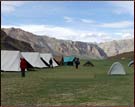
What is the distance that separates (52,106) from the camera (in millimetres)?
14227

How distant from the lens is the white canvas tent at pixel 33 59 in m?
50.9

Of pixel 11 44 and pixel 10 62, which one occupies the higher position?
pixel 11 44

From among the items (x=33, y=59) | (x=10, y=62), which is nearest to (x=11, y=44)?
(x=33, y=59)

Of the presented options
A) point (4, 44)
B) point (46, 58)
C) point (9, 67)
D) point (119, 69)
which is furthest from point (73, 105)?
point (4, 44)

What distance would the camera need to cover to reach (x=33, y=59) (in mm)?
52531

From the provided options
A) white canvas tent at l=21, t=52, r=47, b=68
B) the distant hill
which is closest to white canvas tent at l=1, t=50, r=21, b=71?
white canvas tent at l=21, t=52, r=47, b=68

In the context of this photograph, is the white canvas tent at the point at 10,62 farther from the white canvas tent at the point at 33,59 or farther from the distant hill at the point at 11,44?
the distant hill at the point at 11,44

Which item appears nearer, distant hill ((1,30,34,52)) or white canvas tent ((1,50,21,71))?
white canvas tent ((1,50,21,71))

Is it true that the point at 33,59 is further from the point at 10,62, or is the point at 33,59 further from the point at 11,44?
the point at 11,44

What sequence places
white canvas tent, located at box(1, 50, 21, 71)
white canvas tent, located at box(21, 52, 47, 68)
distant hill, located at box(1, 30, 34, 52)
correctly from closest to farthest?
white canvas tent, located at box(1, 50, 21, 71) < white canvas tent, located at box(21, 52, 47, 68) < distant hill, located at box(1, 30, 34, 52)

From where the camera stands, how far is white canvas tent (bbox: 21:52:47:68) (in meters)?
50.9

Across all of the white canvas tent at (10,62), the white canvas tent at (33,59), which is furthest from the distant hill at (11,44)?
the white canvas tent at (10,62)

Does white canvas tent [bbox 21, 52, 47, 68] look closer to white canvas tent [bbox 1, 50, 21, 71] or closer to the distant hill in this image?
white canvas tent [bbox 1, 50, 21, 71]

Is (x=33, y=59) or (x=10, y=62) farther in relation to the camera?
(x=33, y=59)
